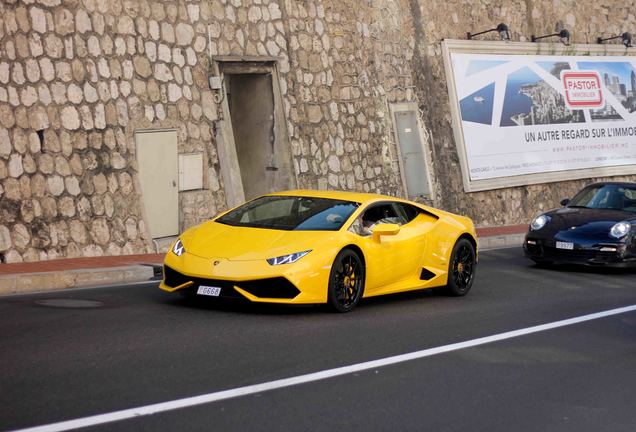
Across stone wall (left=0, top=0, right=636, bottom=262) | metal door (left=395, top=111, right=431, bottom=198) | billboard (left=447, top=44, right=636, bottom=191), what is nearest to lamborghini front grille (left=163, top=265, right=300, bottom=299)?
stone wall (left=0, top=0, right=636, bottom=262)

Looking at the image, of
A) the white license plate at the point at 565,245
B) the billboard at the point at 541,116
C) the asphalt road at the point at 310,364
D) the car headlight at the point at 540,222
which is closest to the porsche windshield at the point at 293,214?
the asphalt road at the point at 310,364

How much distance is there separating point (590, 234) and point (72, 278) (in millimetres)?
8063

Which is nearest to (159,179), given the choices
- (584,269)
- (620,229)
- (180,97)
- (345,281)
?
(180,97)

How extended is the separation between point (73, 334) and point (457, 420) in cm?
376

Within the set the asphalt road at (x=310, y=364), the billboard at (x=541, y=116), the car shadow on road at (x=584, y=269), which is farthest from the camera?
the billboard at (x=541, y=116)

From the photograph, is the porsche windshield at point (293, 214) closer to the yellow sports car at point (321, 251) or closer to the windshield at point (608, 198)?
the yellow sports car at point (321, 251)

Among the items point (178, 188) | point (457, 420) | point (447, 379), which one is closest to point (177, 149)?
point (178, 188)

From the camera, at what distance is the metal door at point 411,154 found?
2603 centimetres

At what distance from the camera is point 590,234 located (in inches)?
673

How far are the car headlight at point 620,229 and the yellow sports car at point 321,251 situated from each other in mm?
4096

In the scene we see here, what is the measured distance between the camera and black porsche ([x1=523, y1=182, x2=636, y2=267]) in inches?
666

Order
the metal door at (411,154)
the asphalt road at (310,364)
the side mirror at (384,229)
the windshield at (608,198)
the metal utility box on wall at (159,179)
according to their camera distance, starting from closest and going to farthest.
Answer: the asphalt road at (310,364) < the side mirror at (384,229) < the windshield at (608,198) < the metal utility box on wall at (159,179) < the metal door at (411,154)

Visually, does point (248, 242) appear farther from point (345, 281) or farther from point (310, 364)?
point (310, 364)

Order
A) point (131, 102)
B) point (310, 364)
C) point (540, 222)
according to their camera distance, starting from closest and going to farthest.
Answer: point (310, 364), point (540, 222), point (131, 102)
